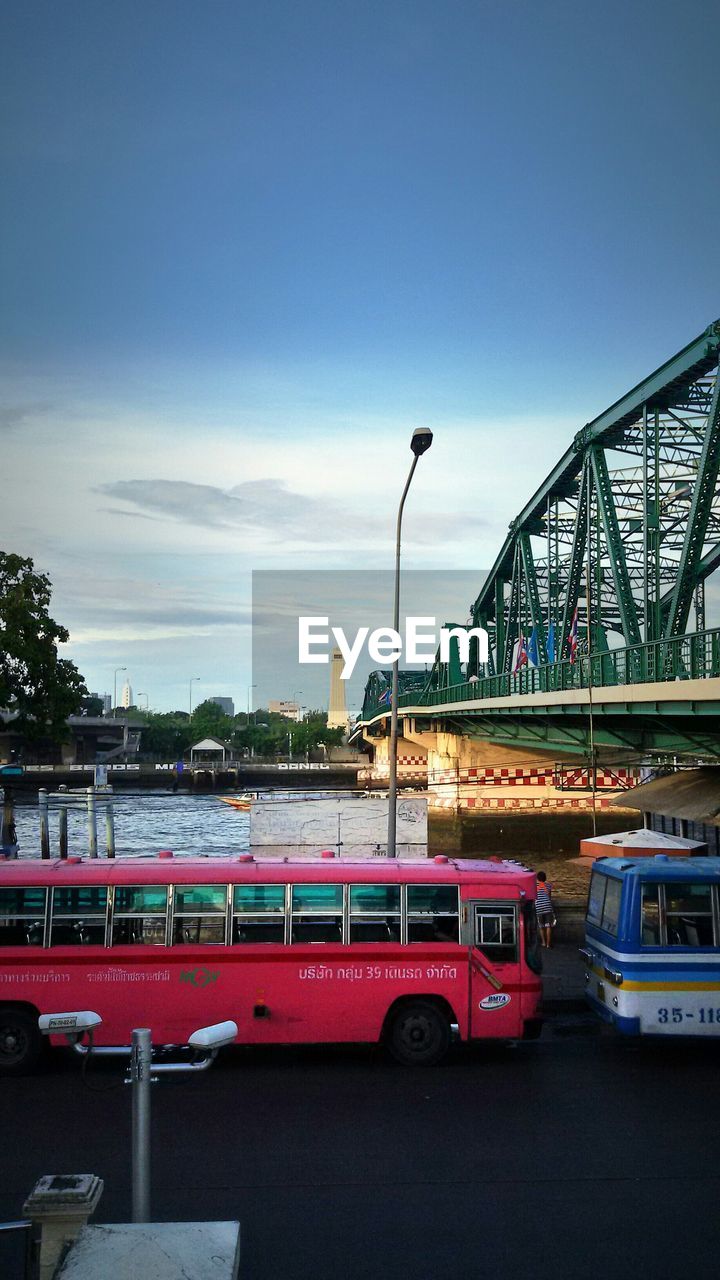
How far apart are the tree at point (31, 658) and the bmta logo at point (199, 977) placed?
54.1ft

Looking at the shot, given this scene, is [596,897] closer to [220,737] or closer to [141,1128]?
Answer: [141,1128]

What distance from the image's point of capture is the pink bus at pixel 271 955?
1327 centimetres

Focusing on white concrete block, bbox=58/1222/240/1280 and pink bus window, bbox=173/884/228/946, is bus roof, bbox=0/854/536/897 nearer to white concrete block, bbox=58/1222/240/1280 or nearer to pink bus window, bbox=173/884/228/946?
pink bus window, bbox=173/884/228/946

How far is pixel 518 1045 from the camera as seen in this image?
48.4 feet

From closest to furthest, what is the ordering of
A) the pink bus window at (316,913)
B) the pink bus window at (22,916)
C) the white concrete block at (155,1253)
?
the white concrete block at (155,1253)
the pink bus window at (22,916)
the pink bus window at (316,913)

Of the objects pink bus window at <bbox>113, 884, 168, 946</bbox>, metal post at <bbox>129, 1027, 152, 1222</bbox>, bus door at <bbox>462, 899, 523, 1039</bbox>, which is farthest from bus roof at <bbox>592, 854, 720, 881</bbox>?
metal post at <bbox>129, 1027, 152, 1222</bbox>

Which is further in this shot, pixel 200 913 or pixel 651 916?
pixel 651 916

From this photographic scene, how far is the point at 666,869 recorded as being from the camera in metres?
14.0

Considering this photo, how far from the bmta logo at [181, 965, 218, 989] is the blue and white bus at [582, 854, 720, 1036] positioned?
219 inches

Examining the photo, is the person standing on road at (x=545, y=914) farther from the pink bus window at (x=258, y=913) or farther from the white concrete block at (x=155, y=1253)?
the white concrete block at (x=155, y=1253)

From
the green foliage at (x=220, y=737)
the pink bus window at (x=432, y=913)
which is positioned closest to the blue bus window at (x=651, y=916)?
the pink bus window at (x=432, y=913)

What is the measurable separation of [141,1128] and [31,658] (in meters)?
23.8

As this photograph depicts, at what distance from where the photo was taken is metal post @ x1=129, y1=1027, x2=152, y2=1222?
620cm

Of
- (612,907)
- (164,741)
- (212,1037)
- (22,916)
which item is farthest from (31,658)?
(164,741)
